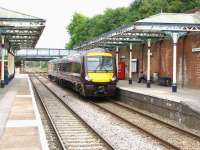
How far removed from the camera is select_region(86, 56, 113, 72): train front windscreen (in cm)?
2705

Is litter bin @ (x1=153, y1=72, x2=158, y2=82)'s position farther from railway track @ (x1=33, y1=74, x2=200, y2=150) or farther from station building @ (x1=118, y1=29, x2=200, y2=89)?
railway track @ (x1=33, y1=74, x2=200, y2=150)

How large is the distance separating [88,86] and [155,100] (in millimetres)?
6474

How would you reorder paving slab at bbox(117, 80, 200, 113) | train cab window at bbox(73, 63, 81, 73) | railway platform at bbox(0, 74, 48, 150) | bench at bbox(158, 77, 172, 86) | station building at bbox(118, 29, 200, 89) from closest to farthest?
railway platform at bbox(0, 74, 48, 150) < paving slab at bbox(117, 80, 200, 113) < train cab window at bbox(73, 63, 81, 73) < station building at bbox(118, 29, 200, 89) < bench at bbox(158, 77, 172, 86)

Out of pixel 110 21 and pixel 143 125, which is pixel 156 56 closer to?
pixel 143 125

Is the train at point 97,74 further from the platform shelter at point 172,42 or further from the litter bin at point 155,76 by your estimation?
the litter bin at point 155,76

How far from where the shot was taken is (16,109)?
20.0 meters

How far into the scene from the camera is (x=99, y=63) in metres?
27.2

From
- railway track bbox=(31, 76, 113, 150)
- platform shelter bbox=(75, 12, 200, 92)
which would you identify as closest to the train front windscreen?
platform shelter bbox=(75, 12, 200, 92)

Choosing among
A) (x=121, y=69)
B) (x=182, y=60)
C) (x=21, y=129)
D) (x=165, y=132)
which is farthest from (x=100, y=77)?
(x=121, y=69)

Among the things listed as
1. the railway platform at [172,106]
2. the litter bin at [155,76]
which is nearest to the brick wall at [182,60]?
the litter bin at [155,76]

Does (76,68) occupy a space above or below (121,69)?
above

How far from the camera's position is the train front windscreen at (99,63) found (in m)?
27.0

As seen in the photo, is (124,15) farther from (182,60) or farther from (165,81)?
(182,60)

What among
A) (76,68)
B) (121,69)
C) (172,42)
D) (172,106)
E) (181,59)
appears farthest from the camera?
(121,69)
